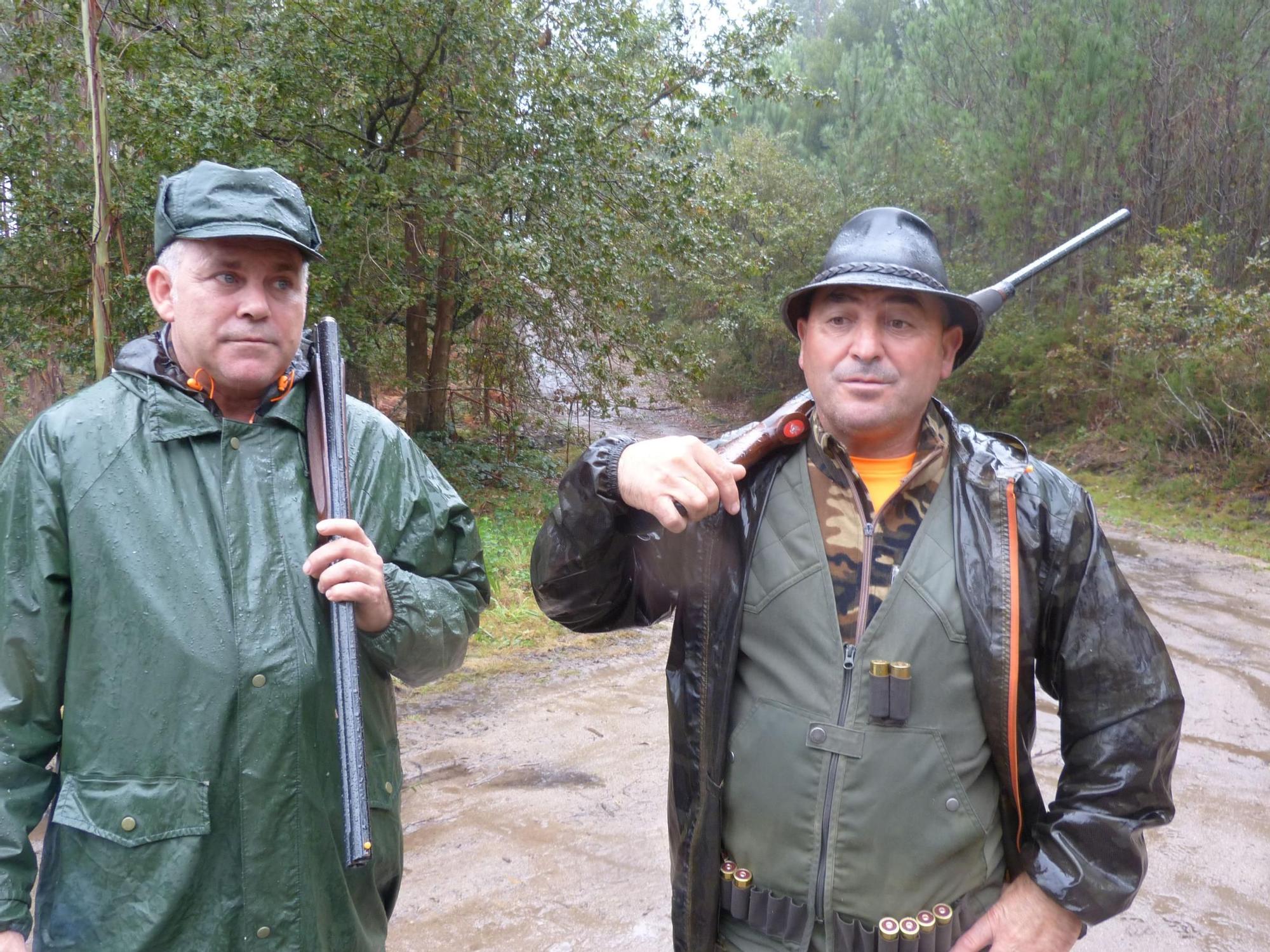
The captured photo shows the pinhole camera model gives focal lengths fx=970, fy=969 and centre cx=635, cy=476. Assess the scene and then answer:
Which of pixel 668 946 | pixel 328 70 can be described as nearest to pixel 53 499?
pixel 668 946

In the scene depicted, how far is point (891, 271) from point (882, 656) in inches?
30.7

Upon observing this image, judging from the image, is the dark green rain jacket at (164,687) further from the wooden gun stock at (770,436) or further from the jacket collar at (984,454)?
the jacket collar at (984,454)

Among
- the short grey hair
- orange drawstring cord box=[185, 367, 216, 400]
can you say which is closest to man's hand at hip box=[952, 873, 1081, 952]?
orange drawstring cord box=[185, 367, 216, 400]

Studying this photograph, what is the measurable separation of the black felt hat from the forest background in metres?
4.31

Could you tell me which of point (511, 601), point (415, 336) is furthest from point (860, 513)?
point (415, 336)

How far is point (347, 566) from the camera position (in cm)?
184

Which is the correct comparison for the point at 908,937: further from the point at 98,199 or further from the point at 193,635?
the point at 98,199

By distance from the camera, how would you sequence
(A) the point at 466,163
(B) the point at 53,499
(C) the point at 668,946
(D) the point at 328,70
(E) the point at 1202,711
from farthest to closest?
(A) the point at 466,163, (D) the point at 328,70, (E) the point at 1202,711, (C) the point at 668,946, (B) the point at 53,499

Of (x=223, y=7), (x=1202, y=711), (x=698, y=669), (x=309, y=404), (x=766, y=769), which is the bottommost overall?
(x=1202, y=711)

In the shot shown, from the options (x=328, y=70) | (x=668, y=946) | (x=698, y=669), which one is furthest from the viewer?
(x=328, y=70)

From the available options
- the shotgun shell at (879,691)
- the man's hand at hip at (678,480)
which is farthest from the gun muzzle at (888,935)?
the man's hand at hip at (678,480)

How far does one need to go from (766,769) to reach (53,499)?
1485mm

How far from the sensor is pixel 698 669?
6.67 ft

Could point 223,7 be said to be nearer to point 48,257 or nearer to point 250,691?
point 48,257
